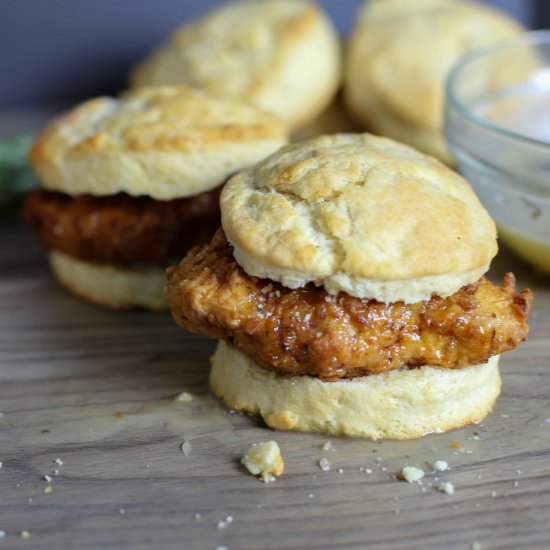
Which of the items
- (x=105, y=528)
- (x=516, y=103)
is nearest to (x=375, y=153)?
(x=105, y=528)

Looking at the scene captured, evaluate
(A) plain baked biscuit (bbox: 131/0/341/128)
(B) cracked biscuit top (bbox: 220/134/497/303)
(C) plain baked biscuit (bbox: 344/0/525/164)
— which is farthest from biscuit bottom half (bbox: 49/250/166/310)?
(C) plain baked biscuit (bbox: 344/0/525/164)

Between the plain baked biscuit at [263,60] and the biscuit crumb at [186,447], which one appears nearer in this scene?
the biscuit crumb at [186,447]

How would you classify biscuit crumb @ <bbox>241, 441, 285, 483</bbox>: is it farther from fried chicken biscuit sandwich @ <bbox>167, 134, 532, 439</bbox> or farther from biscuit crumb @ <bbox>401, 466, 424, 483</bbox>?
biscuit crumb @ <bbox>401, 466, 424, 483</bbox>

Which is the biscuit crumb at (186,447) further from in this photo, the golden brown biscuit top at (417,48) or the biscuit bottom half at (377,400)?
→ the golden brown biscuit top at (417,48)

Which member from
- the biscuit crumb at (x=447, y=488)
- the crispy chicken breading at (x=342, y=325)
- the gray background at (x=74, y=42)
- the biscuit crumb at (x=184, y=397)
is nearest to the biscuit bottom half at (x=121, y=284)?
the biscuit crumb at (x=184, y=397)

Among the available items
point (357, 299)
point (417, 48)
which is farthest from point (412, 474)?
point (417, 48)

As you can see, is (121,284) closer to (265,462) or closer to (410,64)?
(265,462)

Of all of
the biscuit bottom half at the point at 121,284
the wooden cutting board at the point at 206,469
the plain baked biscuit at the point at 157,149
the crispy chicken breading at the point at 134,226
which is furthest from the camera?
the biscuit bottom half at the point at 121,284
